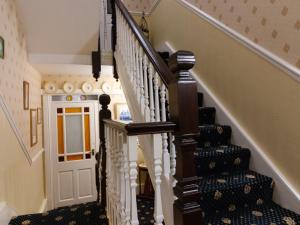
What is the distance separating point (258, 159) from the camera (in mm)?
1900

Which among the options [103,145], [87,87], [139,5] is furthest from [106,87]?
[103,145]

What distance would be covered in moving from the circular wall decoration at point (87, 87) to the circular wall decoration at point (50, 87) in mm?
496

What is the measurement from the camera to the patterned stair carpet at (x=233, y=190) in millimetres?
1490

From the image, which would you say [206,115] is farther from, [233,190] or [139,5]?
[139,5]

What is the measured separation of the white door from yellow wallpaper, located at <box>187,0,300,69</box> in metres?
3.12

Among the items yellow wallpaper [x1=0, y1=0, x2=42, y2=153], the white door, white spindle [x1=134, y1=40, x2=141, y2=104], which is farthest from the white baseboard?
white spindle [x1=134, y1=40, x2=141, y2=104]

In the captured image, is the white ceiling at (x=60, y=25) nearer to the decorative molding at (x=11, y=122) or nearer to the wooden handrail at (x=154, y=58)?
the wooden handrail at (x=154, y=58)

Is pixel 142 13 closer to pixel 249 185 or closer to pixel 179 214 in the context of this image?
pixel 249 185

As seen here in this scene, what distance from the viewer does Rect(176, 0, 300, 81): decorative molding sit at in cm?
163

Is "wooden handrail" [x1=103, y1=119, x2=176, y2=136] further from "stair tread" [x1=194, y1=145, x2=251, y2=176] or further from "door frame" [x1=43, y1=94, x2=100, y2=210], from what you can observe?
"door frame" [x1=43, y1=94, x2=100, y2=210]

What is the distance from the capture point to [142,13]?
4227 millimetres

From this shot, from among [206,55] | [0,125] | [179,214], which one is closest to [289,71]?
[206,55]

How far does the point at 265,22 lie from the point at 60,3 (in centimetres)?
217

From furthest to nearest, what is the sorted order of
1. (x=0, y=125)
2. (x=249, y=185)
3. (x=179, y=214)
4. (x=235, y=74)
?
(x=235, y=74)
(x=0, y=125)
(x=249, y=185)
(x=179, y=214)
